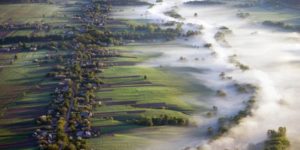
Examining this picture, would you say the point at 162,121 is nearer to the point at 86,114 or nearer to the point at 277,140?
the point at 86,114

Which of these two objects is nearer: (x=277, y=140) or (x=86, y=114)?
(x=277, y=140)

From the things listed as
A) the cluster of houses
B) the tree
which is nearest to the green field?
the cluster of houses

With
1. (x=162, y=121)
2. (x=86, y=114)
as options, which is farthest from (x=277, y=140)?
(x=86, y=114)

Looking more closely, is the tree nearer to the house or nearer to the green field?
the house

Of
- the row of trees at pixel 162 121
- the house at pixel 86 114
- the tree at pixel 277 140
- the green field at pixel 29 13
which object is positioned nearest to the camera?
the tree at pixel 277 140

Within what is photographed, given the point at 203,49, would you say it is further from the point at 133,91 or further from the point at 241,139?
the point at 241,139

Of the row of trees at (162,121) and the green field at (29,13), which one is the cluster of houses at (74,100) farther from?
the green field at (29,13)

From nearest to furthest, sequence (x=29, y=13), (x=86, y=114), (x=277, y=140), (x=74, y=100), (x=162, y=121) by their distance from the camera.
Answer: (x=277, y=140), (x=162, y=121), (x=86, y=114), (x=74, y=100), (x=29, y=13)

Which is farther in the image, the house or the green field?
the green field

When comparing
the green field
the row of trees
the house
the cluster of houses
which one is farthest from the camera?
the green field

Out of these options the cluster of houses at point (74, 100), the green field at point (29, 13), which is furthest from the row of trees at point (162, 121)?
the green field at point (29, 13)

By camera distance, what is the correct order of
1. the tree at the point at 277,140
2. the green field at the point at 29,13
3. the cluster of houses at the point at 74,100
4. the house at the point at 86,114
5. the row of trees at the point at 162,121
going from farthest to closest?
the green field at the point at 29,13, the house at the point at 86,114, the row of trees at the point at 162,121, the cluster of houses at the point at 74,100, the tree at the point at 277,140

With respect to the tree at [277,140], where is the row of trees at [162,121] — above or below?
above
